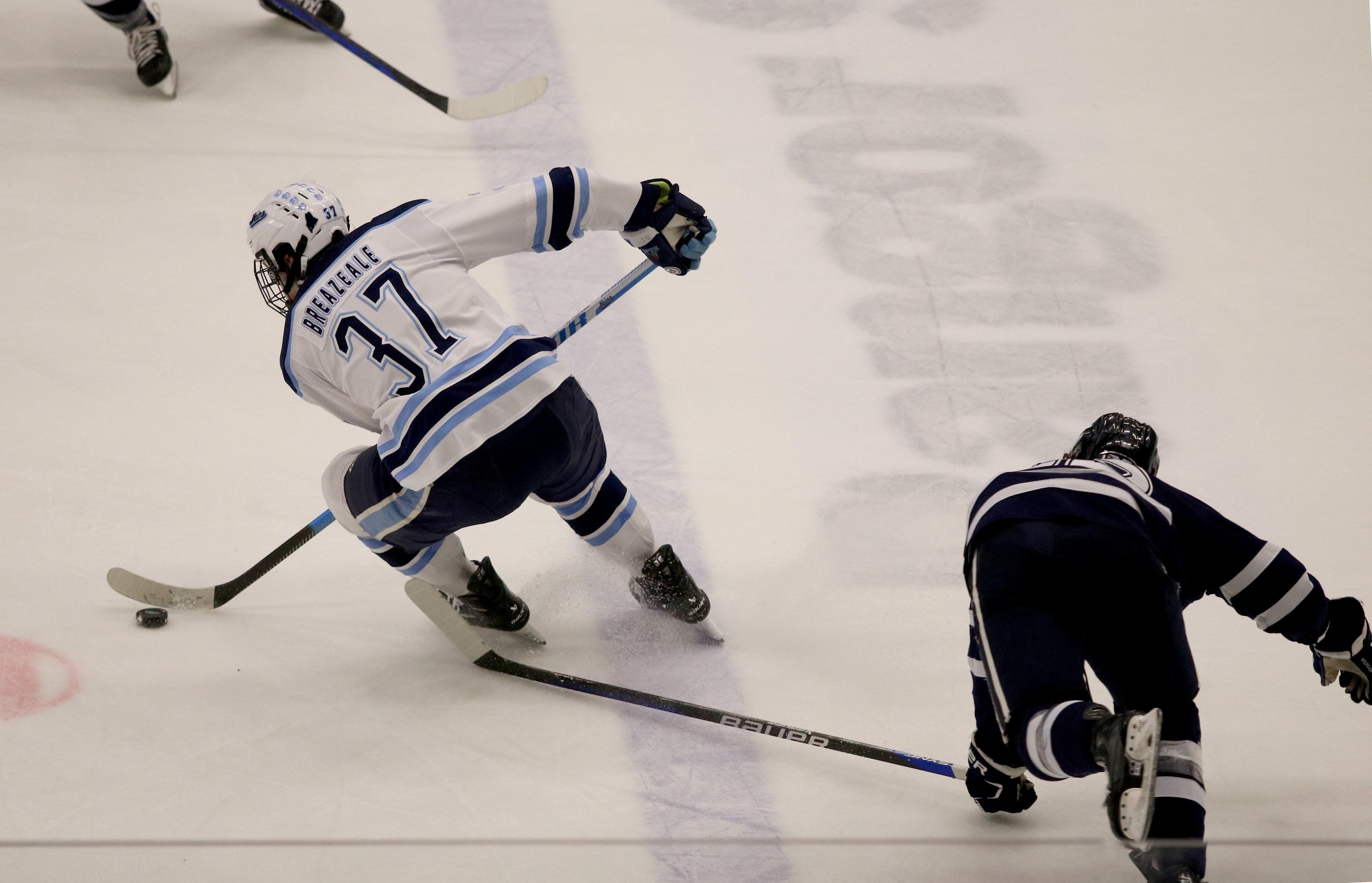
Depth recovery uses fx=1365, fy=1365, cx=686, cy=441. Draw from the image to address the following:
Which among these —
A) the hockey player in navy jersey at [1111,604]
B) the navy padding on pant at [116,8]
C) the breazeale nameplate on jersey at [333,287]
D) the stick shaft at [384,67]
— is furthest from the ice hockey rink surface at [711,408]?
the breazeale nameplate on jersey at [333,287]

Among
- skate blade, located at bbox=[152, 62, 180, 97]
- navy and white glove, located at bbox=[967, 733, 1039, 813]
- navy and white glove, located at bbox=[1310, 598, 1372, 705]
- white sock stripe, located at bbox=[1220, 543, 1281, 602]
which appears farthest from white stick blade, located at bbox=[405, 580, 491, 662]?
skate blade, located at bbox=[152, 62, 180, 97]

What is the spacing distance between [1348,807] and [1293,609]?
A: 50 cm

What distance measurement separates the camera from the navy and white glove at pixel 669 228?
2756 mm

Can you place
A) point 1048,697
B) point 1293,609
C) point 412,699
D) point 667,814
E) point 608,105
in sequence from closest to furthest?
point 1048,697, point 1293,609, point 667,814, point 412,699, point 608,105

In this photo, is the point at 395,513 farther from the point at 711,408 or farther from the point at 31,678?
the point at 711,408

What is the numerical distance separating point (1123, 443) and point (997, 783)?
63cm

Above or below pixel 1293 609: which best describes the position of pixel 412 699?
below

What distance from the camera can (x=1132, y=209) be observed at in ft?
13.4

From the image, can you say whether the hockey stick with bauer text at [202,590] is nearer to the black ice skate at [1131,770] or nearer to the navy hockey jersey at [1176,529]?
the navy hockey jersey at [1176,529]

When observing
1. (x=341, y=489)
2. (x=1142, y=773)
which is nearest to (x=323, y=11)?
(x=341, y=489)

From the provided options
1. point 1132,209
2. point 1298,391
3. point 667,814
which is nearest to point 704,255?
point 1132,209

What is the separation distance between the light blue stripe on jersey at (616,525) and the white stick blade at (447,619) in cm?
30

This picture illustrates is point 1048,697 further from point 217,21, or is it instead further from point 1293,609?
point 217,21

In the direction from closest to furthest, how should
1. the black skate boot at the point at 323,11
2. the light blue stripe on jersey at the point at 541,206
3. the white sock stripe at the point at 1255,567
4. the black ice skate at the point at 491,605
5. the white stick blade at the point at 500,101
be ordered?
the white sock stripe at the point at 1255,567, the light blue stripe on jersey at the point at 541,206, the black ice skate at the point at 491,605, the white stick blade at the point at 500,101, the black skate boot at the point at 323,11
